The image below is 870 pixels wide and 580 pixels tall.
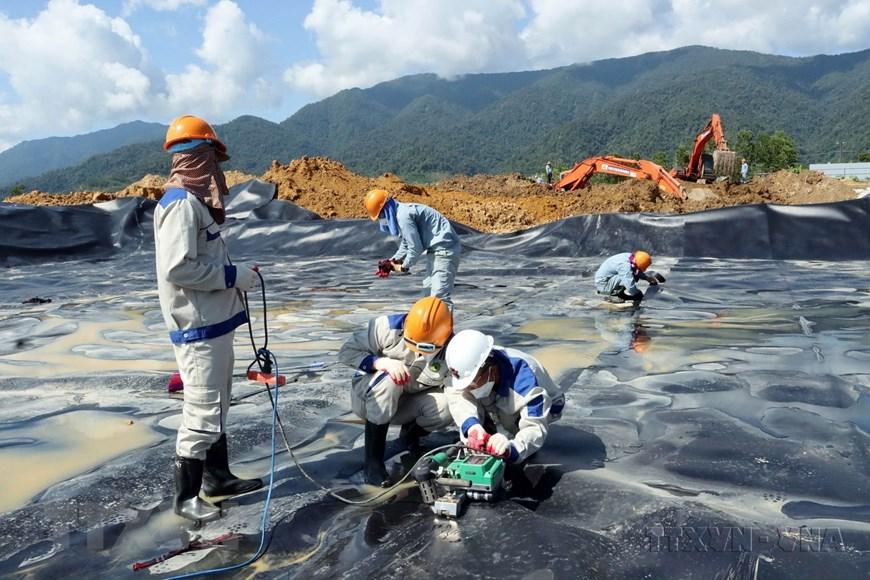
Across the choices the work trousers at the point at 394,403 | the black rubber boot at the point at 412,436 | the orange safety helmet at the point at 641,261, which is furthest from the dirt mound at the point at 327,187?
the work trousers at the point at 394,403

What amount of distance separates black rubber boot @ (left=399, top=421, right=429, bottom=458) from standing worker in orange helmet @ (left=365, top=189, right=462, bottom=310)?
78.7 inches

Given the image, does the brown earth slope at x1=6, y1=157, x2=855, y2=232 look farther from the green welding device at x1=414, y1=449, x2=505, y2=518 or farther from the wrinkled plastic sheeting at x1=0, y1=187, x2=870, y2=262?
the green welding device at x1=414, y1=449, x2=505, y2=518

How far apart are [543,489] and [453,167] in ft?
459

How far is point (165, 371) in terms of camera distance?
4.79 meters

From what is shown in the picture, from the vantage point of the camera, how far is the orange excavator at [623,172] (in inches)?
728

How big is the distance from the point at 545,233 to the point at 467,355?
922 centimetres

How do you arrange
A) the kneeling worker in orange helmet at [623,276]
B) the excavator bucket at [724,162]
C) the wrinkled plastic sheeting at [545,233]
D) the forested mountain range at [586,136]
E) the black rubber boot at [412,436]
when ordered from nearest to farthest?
the black rubber boot at [412,436], the kneeling worker in orange helmet at [623,276], the wrinkled plastic sheeting at [545,233], the excavator bucket at [724,162], the forested mountain range at [586,136]

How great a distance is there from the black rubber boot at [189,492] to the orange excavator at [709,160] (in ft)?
65.9


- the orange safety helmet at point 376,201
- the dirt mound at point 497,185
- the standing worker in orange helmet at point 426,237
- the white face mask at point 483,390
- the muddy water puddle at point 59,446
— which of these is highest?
the dirt mound at point 497,185

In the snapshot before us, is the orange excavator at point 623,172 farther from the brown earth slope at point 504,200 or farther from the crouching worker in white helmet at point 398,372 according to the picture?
the crouching worker in white helmet at point 398,372

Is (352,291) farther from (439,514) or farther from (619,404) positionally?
(439,514)

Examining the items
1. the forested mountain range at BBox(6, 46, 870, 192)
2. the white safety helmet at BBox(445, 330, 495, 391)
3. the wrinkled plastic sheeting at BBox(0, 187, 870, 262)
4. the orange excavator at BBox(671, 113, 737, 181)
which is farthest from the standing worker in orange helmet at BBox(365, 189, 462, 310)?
the forested mountain range at BBox(6, 46, 870, 192)

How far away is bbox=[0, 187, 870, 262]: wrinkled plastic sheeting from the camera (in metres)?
10.1

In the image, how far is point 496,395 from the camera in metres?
2.86
